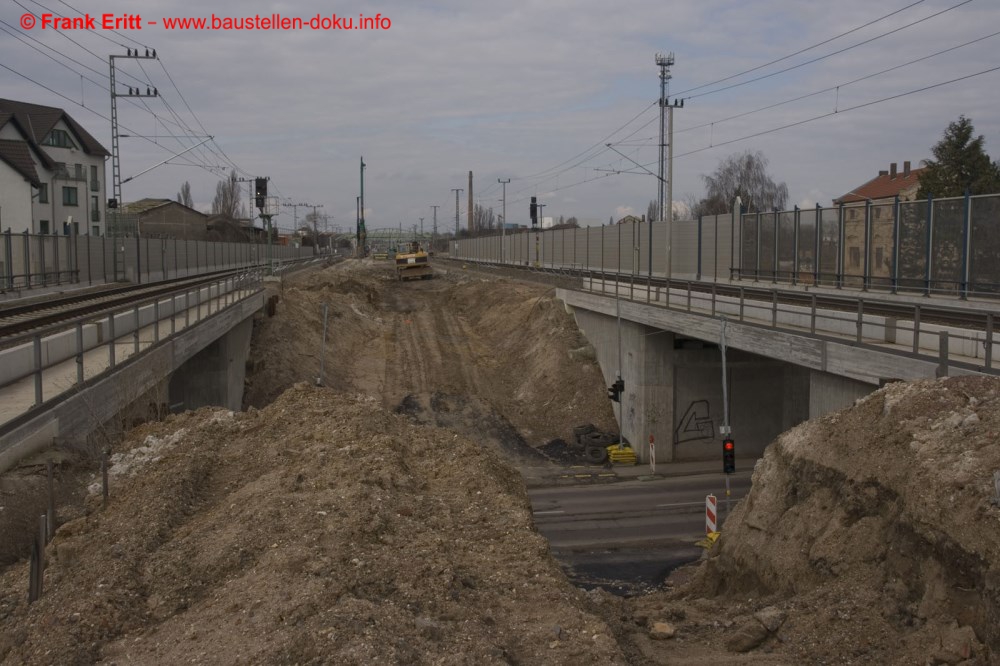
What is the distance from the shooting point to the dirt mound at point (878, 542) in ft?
26.4

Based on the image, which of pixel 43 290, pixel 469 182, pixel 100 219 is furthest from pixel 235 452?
pixel 469 182

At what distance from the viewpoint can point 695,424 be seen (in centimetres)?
3375

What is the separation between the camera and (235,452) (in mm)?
11062

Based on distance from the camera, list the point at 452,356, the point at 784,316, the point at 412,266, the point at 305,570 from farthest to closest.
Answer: the point at 412,266 < the point at 452,356 < the point at 784,316 < the point at 305,570

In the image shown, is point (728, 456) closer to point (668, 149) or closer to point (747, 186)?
point (668, 149)

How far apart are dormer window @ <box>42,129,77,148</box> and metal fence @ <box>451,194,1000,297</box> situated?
5097cm

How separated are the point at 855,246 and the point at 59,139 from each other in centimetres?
6797

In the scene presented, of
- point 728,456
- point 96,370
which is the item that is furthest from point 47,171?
point 96,370

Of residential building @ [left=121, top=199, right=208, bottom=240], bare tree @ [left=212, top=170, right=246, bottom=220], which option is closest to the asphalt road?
residential building @ [left=121, top=199, right=208, bottom=240]

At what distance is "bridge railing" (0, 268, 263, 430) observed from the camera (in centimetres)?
1091

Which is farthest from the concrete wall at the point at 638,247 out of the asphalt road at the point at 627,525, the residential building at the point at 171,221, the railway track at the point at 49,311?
the residential building at the point at 171,221

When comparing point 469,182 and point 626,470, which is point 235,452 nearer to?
point 626,470

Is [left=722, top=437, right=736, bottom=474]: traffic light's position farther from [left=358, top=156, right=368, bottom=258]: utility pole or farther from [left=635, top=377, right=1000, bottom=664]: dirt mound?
[left=358, top=156, right=368, bottom=258]: utility pole

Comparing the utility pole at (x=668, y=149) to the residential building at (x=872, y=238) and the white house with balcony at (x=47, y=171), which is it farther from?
the white house with balcony at (x=47, y=171)
